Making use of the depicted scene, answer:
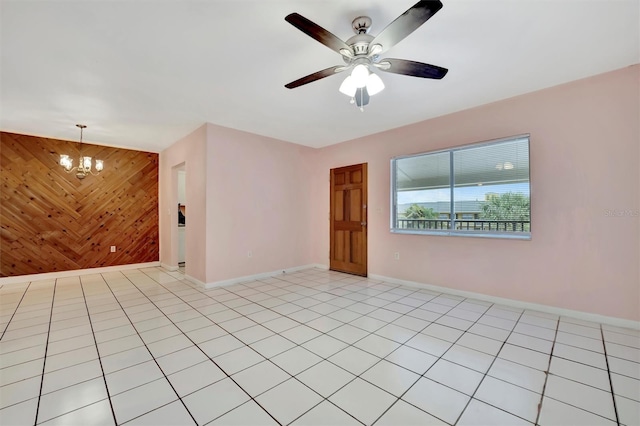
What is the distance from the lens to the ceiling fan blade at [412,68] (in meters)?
2.00

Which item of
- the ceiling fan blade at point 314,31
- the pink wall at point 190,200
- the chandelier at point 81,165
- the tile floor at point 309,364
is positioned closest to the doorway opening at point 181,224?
the pink wall at point 190,200

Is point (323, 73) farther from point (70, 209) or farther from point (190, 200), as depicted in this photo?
point (70, 209)

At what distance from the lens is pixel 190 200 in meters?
4.71

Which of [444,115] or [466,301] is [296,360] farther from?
[444,115]

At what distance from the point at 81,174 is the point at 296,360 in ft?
16.6

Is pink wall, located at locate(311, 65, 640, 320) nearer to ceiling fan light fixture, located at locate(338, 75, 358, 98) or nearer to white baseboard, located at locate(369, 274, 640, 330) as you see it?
white baseboard, located at locate(369, 274, 640, 330)

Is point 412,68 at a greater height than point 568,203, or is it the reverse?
point 412,68

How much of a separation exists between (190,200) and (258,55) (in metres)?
3.14

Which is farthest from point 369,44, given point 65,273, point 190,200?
point 65,273

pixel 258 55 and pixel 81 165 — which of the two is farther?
pixel 81 165

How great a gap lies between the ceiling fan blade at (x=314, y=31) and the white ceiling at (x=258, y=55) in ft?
0.93

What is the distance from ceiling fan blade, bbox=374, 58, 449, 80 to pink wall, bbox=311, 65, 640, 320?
79.4 inches

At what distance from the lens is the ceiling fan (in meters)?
1.55

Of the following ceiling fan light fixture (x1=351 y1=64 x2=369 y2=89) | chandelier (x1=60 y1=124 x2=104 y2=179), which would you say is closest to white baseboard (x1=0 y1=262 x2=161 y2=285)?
chandelier (x1=60 y1=124 x2=104 y2=179)
